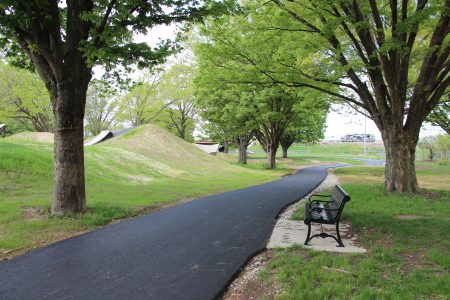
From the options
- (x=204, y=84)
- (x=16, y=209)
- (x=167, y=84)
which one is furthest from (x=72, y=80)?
(x=167, y=84)

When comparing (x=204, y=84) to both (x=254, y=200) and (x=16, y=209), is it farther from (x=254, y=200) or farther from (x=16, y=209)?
(x=16, y=209)

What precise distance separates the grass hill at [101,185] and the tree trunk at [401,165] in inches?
276

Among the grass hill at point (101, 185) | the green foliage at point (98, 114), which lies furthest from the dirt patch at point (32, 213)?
the green foliage at point (98, 114)

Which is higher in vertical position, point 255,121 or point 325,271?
point 255,121

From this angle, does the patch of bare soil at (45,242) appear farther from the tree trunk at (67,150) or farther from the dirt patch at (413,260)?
the dirt patch at (413,260)

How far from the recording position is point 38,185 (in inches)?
514

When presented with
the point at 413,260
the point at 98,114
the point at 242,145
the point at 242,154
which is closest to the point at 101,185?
the point at 413,260

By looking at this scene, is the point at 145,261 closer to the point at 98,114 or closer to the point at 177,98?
the point at 177,98

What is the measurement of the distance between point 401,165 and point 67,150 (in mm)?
11257

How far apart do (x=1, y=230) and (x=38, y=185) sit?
631 centimetres

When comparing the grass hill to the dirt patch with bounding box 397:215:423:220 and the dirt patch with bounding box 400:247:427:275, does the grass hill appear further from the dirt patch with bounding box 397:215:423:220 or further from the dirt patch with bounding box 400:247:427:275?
the dirt patch with bounding box 397:215:423:220

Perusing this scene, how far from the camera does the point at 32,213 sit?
8.67 meters

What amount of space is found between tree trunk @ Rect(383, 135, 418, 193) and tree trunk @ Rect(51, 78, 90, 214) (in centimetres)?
1076

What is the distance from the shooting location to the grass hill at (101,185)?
7672 mm
